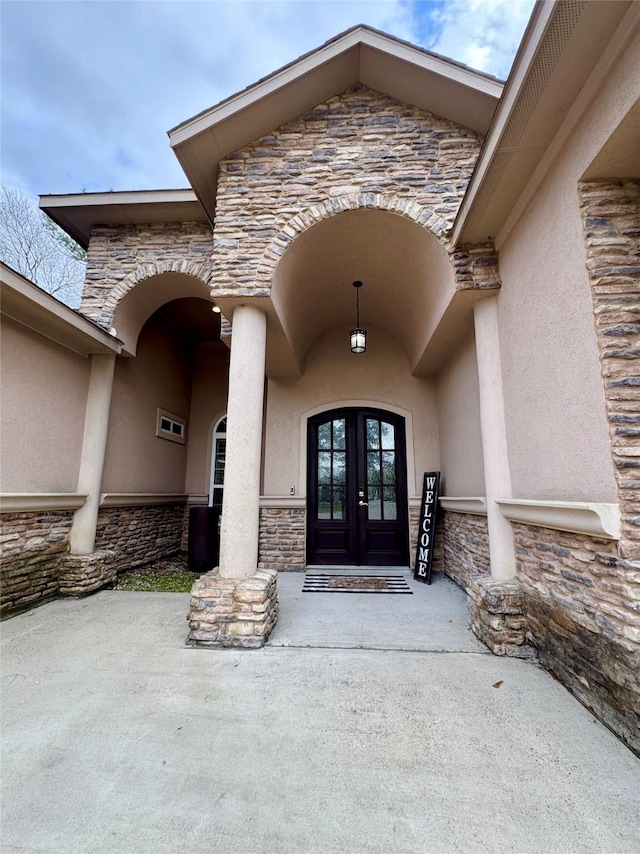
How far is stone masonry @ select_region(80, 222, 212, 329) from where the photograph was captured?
4590 mm

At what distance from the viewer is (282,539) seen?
522 centimetres

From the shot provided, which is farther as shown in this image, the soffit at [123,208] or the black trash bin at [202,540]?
the black trash bin at [202,540]

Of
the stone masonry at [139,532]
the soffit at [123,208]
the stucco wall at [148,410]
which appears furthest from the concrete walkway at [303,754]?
the soffit at [123,208]

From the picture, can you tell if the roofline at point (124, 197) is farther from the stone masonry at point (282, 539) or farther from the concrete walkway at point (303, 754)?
the concrete walkway at point (303, 754)

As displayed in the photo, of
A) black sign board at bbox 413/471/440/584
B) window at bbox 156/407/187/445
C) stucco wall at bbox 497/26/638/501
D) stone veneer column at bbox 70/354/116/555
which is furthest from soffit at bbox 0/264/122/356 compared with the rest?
black sign board at bbox 413/471/440/584

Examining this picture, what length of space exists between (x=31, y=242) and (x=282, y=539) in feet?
27.8

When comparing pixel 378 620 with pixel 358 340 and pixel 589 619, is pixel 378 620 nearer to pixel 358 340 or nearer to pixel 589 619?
pixel 589 619

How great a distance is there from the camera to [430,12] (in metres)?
9.00

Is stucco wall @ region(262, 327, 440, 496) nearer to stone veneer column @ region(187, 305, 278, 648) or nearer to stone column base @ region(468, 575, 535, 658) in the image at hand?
stone veneer column @ region(187, 305, 278, 648)

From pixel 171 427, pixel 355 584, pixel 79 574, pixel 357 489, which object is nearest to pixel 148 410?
pixel 171 427

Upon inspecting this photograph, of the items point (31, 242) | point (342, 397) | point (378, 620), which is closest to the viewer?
point (378, 620)

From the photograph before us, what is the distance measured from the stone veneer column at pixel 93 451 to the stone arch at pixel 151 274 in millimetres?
754

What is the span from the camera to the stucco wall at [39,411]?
349cm

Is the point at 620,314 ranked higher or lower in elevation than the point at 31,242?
lower
